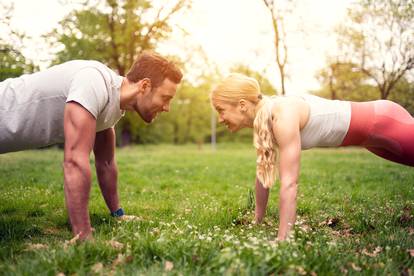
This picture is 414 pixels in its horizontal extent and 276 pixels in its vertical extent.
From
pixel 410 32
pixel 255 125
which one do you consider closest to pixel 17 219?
pixel 255 125

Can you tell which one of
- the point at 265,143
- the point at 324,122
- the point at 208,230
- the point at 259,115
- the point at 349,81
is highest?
the point at 259,115

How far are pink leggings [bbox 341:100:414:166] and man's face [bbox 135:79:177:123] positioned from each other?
2002 mm

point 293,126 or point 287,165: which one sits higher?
point 293,126

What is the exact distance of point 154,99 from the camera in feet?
15.2

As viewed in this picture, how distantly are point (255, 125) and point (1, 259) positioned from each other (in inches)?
101

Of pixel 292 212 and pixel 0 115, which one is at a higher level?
pixel 0 115

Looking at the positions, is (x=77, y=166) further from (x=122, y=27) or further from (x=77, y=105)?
(x=122, y=27)

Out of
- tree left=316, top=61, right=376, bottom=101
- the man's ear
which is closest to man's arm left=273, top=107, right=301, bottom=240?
the man's ear

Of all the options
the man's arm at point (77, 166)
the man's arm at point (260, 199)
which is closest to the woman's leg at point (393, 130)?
the man's arm at point (260, 199)

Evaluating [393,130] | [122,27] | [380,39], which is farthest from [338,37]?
[393,130]

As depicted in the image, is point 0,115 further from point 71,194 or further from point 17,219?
point 17,219

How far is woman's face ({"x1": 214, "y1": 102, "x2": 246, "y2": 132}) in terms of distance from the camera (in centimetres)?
449

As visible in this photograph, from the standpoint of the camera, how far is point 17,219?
5176 millimetres

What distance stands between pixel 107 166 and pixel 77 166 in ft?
5.29
